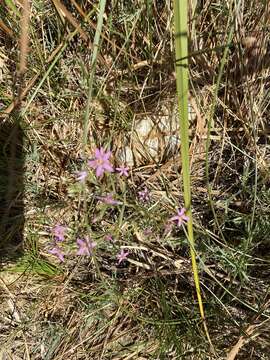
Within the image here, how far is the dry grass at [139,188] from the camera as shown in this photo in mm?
1364

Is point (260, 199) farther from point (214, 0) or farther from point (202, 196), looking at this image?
point (214, 0)

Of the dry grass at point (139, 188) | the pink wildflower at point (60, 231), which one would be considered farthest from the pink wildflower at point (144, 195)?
the pink wildflower at point (60, 231)

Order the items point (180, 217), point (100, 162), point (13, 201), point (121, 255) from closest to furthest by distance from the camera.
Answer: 1. point (100, 162)
2. point (180, 217)
3. point (121, 255)
4. point (13, 201)

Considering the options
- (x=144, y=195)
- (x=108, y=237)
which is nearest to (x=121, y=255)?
(x=108, y=237)

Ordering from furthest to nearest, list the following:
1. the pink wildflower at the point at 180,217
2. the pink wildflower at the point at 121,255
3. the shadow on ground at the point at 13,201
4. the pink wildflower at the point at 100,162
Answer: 1. the shadow on ground at the point at 13,201
2. the pink wildflower at the point at 121,255
3. the pink wildflower at the point at 180,217
4. the pink wildflower at the point at 100,162

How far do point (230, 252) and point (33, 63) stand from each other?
2.92ft

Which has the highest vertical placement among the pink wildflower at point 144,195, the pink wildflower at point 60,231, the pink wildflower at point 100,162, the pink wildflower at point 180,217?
the pink wildflower at point 100,162

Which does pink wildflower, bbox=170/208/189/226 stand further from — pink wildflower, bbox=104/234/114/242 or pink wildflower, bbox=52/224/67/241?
pink wildflower, bbox=52/224/67/241

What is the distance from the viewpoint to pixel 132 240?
1489mm

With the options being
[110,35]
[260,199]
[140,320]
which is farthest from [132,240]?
[110,35]

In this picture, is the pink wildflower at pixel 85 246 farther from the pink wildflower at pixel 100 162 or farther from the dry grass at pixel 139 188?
the pink wildflower at pixel 100 162

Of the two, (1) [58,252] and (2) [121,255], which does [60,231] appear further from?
(2) [121,255]

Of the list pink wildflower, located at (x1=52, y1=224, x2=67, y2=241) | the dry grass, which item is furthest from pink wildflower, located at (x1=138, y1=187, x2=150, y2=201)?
pink wildflower, located at (x1=52, y1=224, x2=67, y2=241)

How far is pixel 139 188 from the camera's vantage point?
1521 mm
